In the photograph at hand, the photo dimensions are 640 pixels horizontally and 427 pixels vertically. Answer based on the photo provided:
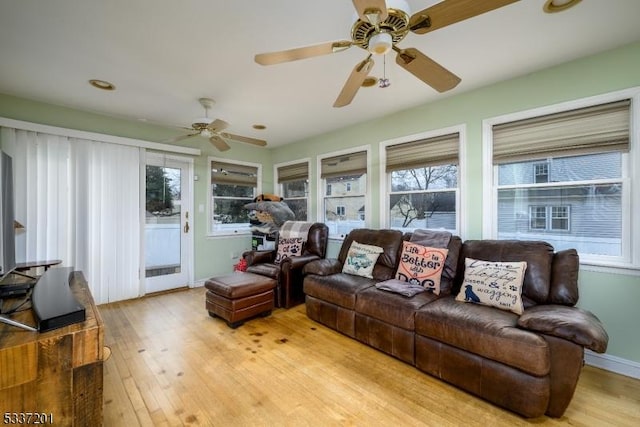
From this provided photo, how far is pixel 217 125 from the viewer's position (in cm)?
287

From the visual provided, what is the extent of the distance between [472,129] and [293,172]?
3011mm

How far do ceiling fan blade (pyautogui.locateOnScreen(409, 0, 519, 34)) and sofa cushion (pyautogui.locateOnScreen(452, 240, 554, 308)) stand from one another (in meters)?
1.88

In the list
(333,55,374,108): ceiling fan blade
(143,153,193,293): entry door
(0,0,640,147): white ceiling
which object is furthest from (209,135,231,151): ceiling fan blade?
(333,55,374,108): ceiling fan blade

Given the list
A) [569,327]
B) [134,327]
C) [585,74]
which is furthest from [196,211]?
[585,74]

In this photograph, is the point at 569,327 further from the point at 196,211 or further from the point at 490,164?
the point at 196,211

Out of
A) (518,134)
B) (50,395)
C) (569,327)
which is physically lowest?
(569,327)

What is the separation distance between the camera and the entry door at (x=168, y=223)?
404 cm

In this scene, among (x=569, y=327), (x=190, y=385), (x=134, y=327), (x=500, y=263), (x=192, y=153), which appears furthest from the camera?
(x=192, y=153)

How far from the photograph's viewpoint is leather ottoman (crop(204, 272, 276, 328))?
2.90m

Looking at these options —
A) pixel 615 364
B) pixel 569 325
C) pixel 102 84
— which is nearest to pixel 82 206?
pixel 102 84

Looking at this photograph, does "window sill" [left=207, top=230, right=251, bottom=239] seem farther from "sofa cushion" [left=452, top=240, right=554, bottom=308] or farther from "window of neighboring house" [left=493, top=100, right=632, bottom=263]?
"window of neighboring house" [left=493, top=100, right=632, bottom=263]

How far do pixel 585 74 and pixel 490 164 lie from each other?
0.97 metres

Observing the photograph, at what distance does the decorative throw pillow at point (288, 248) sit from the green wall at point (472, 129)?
22.8 inches

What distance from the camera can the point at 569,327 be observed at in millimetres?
1595
